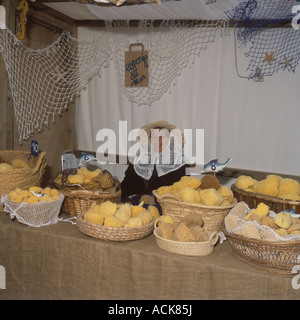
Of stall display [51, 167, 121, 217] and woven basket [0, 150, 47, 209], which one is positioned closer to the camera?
stall display [51, 167, 121, 217]

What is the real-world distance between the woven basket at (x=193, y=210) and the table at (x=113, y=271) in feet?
0.39

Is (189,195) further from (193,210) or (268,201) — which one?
(268,201)

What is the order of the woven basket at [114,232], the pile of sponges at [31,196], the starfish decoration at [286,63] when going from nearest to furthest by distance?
the woven basket at [114,232]
the pile of sponges at [31,196]
the starfish decoration at [286,63]

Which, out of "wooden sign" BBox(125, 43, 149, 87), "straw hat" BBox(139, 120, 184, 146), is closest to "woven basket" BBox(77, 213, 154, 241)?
"straw hat" BBox(139, 120, 184, 146)

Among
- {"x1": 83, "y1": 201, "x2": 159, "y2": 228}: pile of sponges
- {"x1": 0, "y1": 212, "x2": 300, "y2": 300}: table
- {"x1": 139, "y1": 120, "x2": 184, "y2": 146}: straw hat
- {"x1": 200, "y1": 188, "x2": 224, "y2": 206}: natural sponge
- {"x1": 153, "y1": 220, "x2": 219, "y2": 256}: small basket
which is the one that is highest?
{"x1": 139, "y1": 120, "x2": 184, "y2": 146}: straw hat

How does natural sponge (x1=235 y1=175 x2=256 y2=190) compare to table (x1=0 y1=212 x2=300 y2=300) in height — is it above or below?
above

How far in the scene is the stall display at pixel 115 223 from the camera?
1.66m

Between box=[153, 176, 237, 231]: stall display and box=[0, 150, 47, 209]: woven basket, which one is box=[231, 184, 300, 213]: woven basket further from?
box=[0, 150, 47, 209]: woven basket

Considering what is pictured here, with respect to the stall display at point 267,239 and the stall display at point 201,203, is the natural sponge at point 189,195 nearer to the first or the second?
the stall display at point 201,203

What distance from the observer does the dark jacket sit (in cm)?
323

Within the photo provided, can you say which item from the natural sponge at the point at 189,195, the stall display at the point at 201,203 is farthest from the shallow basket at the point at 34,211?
the natural sponge at the point at 189,195

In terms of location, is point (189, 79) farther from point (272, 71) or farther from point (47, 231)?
point (47, 231)

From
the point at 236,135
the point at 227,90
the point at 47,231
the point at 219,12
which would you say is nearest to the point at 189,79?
the point at 227,90

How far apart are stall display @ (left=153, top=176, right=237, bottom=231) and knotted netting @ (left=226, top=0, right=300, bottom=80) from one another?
4.81ft
